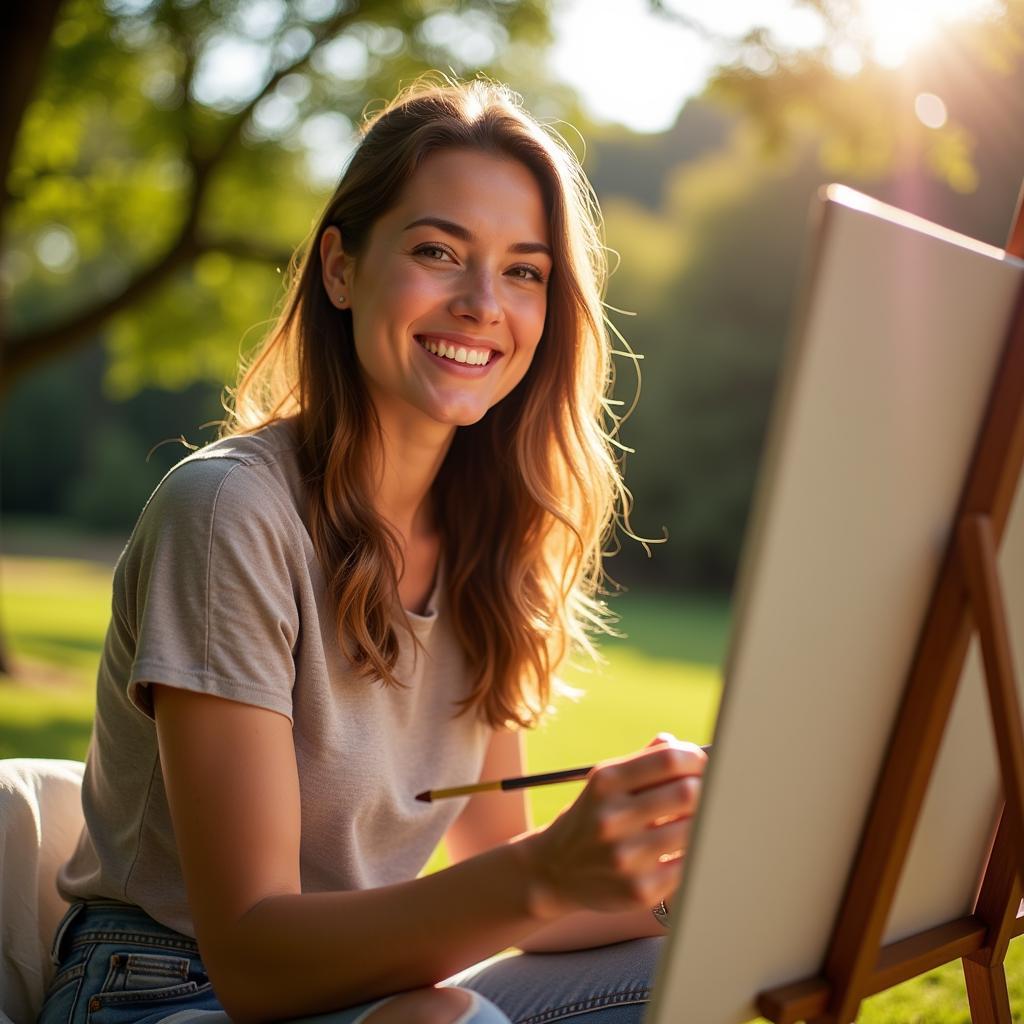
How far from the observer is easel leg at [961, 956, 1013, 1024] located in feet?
5.39

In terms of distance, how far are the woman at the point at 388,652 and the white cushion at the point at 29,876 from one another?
0.21ft

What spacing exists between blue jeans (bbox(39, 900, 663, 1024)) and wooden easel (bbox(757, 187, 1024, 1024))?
0.43m

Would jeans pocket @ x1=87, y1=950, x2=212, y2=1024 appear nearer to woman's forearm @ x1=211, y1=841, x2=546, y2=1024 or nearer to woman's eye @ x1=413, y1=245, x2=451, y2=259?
woman's forearm @ x1=211, y1=841, x2=546, y2=1024

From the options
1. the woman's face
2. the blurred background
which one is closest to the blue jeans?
the blurred background

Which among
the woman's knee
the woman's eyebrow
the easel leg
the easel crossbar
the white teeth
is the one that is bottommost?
the woman's knee

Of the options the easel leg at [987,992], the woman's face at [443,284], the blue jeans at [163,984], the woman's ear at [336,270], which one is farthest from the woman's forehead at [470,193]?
the easel leg at [987,992]

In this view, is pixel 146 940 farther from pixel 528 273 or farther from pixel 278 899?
pixel 528 273

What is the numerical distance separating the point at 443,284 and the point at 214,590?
2.28ft

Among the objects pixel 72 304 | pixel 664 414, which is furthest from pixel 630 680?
pixel 72 304

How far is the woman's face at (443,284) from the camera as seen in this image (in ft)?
6.51

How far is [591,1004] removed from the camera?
1.86 meters

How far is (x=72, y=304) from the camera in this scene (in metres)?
29.4

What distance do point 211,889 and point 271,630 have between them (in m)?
0.34

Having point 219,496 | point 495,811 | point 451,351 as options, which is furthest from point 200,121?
point 219,496
